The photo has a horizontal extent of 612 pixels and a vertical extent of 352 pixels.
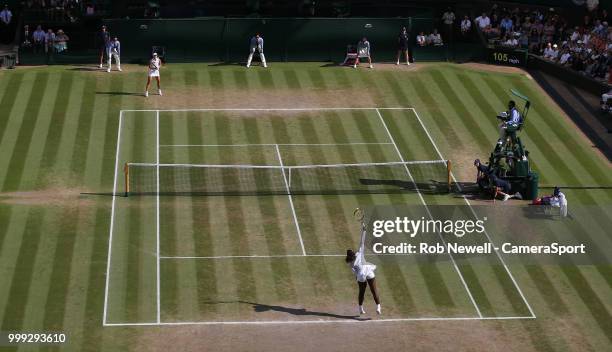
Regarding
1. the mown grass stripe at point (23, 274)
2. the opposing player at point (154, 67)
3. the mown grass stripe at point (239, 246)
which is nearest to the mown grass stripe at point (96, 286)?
the mown grass stripe at point (23, 274)

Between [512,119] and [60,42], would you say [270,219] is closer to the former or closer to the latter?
[512,119]

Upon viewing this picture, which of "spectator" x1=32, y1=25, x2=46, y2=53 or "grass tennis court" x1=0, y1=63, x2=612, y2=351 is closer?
"grass tennis court" x1=0, y1=63, x2=612, y2=351

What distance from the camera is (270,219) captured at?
53.1 m

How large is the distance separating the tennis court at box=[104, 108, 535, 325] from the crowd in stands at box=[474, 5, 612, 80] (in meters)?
10.0

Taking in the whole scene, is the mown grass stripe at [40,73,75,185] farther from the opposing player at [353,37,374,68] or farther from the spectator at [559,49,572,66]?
the spectator at [559,49,572,66]

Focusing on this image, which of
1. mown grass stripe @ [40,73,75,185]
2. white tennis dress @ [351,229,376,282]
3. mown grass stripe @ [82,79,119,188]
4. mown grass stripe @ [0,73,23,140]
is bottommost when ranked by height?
mown grass stripe @ [0,73,23,140]

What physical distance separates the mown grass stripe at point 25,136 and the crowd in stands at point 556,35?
75.2 feet

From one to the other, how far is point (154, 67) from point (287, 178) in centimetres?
1103

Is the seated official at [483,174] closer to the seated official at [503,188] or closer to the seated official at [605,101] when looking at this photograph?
the seated official at [503,188]

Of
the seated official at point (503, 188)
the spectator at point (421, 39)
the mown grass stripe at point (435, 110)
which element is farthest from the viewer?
the spectator at point (421, 39)

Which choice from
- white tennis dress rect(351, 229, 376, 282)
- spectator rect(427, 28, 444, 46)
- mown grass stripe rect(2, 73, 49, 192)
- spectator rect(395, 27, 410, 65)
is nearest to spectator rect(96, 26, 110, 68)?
Answer: mown grass stripe rect(2, 73, 49, 192)

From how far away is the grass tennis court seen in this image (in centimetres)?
4572

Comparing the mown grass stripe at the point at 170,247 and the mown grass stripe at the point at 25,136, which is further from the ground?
the mown grass stripe at the point at 170,247

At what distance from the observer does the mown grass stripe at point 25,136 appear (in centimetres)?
5575
